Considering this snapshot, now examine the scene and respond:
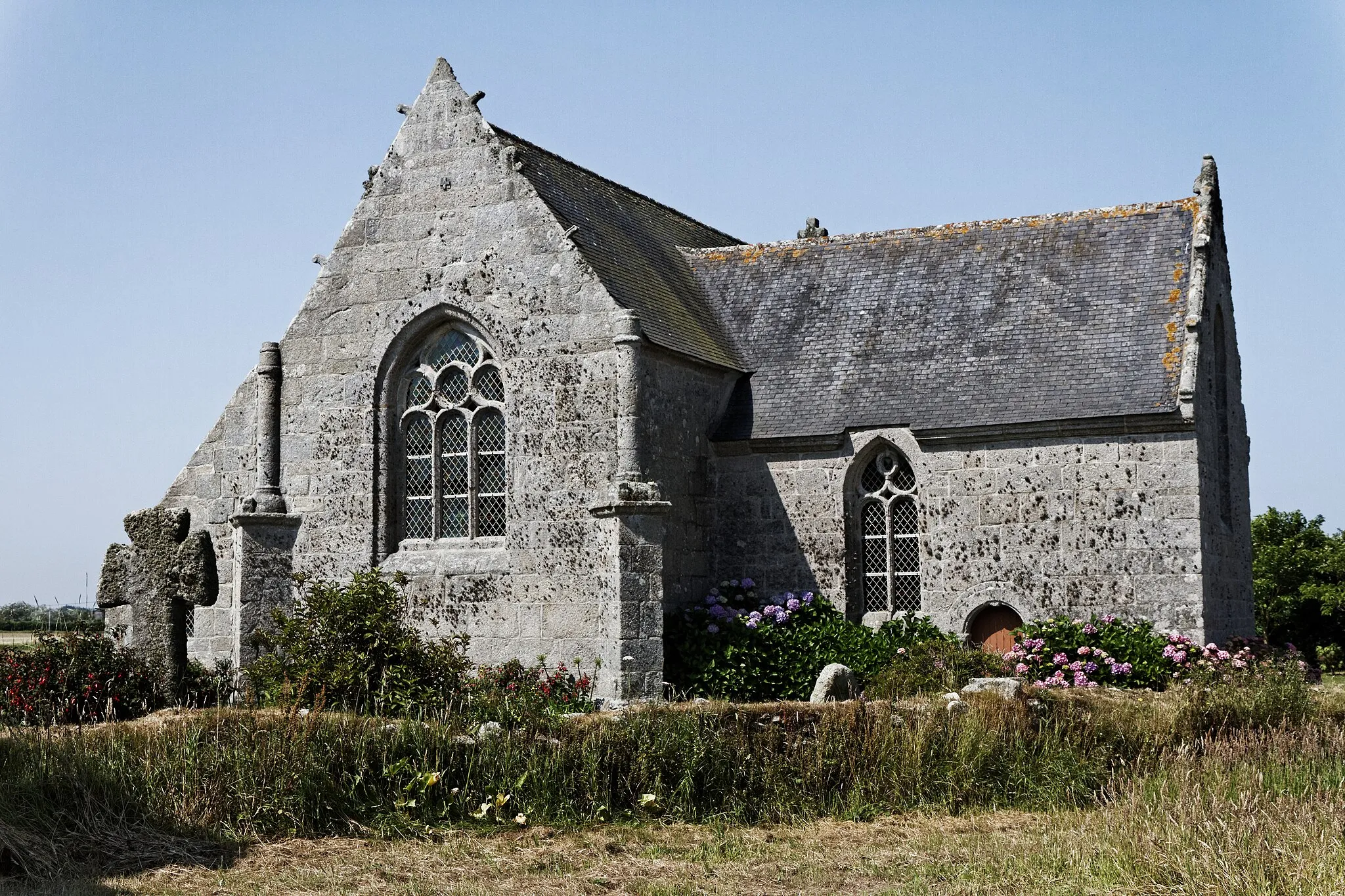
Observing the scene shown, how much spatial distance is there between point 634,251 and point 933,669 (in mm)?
7348

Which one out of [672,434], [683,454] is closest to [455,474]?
[672,434]

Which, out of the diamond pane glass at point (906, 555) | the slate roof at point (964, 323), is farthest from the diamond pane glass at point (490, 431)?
the diamond pane glass at point (906, 555)

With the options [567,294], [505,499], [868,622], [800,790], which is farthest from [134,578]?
[868,622]

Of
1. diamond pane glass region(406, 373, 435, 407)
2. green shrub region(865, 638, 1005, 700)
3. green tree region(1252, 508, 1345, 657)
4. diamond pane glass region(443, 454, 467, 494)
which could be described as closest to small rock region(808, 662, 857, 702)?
green shrub region(865, 638, 1005, 700)

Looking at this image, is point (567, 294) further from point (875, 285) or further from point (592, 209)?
point (875, 285)

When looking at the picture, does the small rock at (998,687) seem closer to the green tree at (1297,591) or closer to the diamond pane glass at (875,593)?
the diamond pane glass at (875,593)

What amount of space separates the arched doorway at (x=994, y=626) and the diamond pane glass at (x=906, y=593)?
831 mm

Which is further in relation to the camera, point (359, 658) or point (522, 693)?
point (359, 658)

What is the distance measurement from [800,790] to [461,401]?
8229mm

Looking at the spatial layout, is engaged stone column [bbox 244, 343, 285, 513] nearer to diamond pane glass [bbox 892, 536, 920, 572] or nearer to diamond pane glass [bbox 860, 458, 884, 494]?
diamond pane glass [bbox 860, 458, 884, 494]

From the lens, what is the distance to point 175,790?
1013 cm

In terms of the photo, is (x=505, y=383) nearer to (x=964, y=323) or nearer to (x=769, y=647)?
(x=769, y=647)

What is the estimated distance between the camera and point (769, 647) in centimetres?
1727

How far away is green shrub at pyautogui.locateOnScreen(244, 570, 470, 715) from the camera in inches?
531
